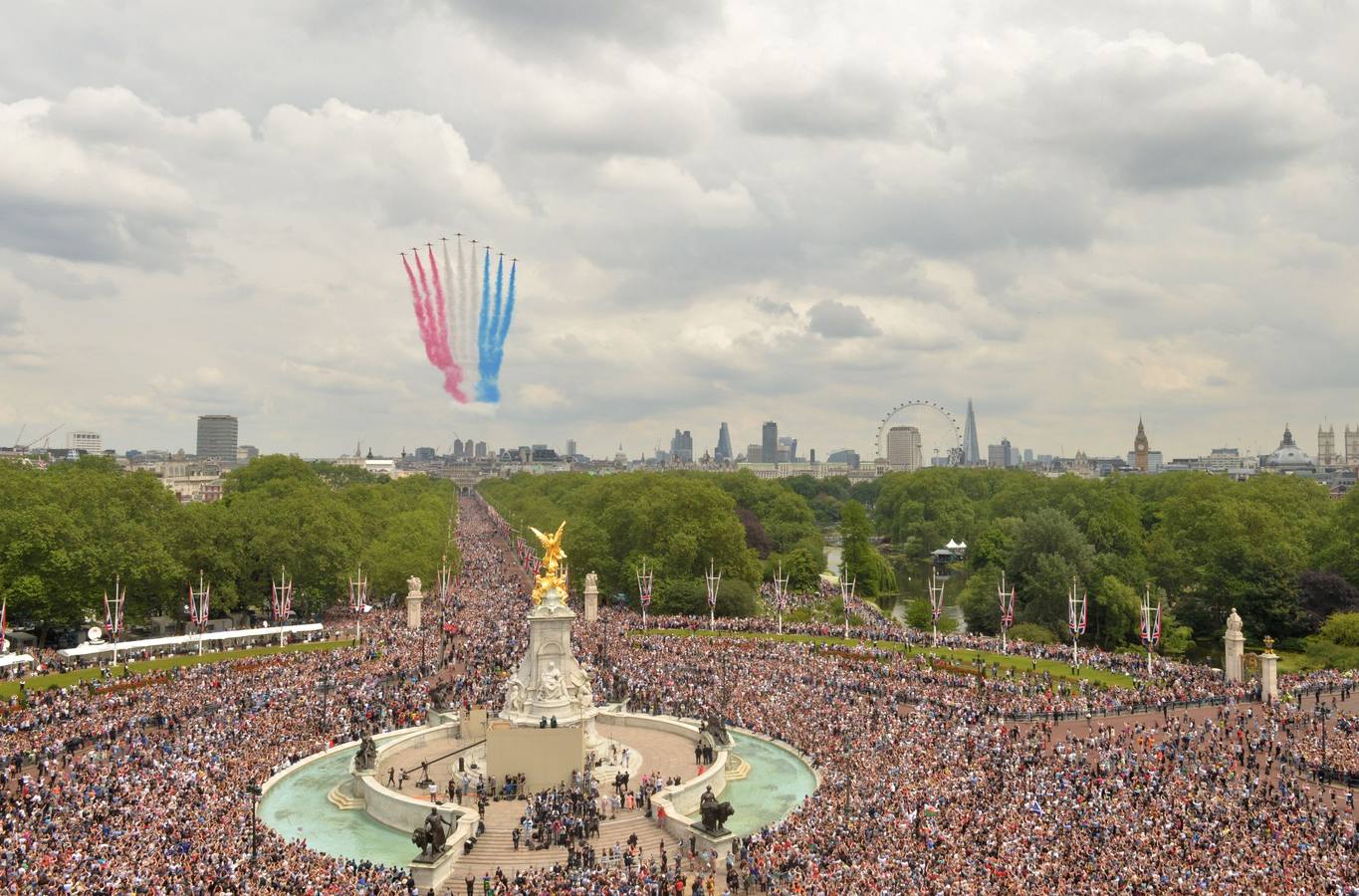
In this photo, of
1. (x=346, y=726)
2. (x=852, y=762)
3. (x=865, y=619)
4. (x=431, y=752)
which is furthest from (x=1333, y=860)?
(x=865, y=619)

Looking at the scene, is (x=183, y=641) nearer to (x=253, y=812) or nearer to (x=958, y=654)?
(x=253, y=812)

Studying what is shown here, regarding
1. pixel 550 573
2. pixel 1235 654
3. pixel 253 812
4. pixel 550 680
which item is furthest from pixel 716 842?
pixel 1235 654

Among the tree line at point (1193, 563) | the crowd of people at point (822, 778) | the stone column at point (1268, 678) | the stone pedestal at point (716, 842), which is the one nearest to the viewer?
the crowd of people at point (822, 778)

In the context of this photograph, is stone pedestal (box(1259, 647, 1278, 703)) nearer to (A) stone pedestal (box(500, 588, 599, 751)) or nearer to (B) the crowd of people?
(B) the crowd of people

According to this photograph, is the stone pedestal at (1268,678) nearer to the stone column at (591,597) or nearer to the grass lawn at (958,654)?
the grass lawn at (958,654)

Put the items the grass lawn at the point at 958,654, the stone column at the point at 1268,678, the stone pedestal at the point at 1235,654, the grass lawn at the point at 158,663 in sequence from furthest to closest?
the grass lawn at the point at 958,654 → the stone pedestal at the point at 1235,654 → the grass lawn at the point at 158,663 → the stone column at the point at 1268,678

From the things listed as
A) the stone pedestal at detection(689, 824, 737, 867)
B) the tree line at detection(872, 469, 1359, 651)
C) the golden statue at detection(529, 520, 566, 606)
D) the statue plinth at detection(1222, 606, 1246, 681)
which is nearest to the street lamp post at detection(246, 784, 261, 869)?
the golden statue at detection(529, 520, 566, 606)

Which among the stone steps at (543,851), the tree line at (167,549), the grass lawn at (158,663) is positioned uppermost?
the tree line at (167,549)

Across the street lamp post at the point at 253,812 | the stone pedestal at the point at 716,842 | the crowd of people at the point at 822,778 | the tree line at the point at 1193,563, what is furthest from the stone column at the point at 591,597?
the stone pedestal at the point at 716,842
